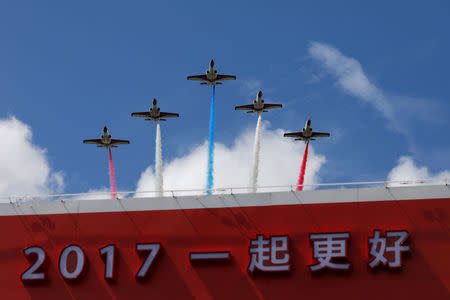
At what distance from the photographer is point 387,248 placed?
26.8 meters

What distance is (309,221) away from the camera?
91.9 ft

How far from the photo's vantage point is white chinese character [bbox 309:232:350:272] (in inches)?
1056

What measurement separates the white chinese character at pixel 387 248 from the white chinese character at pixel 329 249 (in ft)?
4.03

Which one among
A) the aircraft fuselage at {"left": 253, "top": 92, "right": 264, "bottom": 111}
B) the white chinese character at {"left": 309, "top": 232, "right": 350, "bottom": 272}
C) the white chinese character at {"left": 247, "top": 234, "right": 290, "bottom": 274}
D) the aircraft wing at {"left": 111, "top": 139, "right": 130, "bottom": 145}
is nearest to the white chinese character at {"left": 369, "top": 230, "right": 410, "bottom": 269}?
A: the white chinese character at {"left": 309, "top": 232, "right": 350, "bottom": 272}

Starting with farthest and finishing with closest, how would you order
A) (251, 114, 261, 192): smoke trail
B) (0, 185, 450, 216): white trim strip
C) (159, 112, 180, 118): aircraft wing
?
(159, 112, 180, 118): aircraft wing < (251, 114, 261, 192): smoke trail < (0, 185, 450, 216): white trim strip

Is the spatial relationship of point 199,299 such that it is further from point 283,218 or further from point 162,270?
point 283,218

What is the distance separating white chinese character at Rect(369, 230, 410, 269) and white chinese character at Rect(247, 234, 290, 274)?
158 inches

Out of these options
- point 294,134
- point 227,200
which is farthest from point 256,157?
point 227,200

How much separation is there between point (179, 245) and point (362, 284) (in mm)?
9019

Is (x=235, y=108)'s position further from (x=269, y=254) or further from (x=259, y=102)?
(x=269, y=254)

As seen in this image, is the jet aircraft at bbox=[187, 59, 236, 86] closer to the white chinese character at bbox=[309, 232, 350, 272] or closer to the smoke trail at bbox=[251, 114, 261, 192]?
the smoke trail at bbox=[251, 114, 261, 192]

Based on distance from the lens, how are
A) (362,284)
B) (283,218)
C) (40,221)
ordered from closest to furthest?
(362,284) → (283,218) → (40,221)

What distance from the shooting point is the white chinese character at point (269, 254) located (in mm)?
27219

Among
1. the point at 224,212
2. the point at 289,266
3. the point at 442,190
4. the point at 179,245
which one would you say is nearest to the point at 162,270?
the point at 179,245
